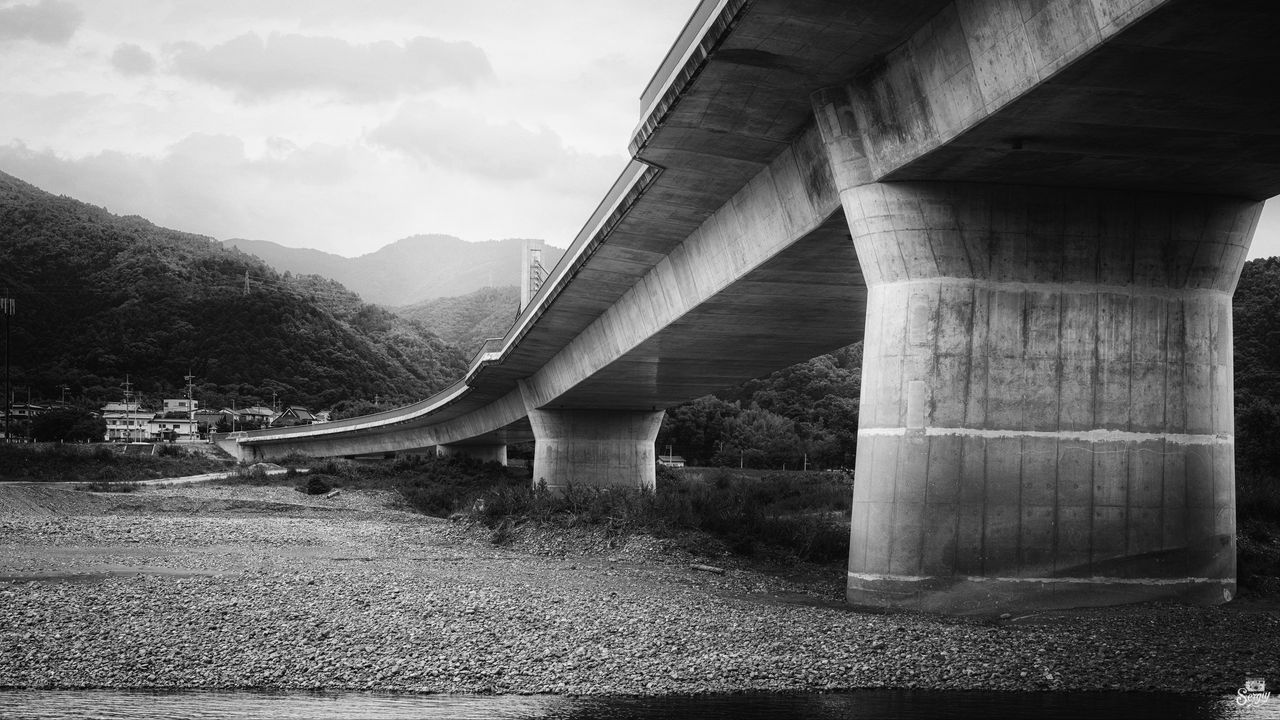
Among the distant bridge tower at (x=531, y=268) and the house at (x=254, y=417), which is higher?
the distant bridge tower at (x=531, y=268)

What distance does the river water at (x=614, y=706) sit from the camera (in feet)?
31.3

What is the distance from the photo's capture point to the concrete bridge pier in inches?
1864

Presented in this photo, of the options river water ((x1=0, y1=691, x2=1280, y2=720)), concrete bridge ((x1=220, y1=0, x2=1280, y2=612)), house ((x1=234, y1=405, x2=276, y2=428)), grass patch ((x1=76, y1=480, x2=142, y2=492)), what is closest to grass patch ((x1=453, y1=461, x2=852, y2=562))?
concrete bridge ((x1=220, y1=0, x2=1280, y2=612))

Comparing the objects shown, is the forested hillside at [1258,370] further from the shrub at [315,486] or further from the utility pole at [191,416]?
the utility pole at [191,416]

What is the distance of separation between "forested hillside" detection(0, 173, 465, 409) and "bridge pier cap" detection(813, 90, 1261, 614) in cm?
12172

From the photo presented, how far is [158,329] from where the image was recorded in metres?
134

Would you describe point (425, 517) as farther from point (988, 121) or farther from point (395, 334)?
point (395, 334)

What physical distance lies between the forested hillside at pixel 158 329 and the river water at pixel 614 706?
12250cm

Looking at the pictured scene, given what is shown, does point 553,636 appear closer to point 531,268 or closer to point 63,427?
point 531,268

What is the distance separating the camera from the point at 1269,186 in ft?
51.1

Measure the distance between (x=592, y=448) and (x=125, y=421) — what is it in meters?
95.0

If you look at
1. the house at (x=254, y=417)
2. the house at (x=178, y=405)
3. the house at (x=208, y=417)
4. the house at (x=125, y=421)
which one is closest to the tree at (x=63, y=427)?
the house at (x=125, y=421)

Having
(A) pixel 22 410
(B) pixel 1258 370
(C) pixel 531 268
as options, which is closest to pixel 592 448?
(C) pixel 531 268

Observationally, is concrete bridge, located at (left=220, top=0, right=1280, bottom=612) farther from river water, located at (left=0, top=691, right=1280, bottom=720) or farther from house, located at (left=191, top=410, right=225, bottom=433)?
house, located at (left=191, top=410, right=225, bottom=433)
